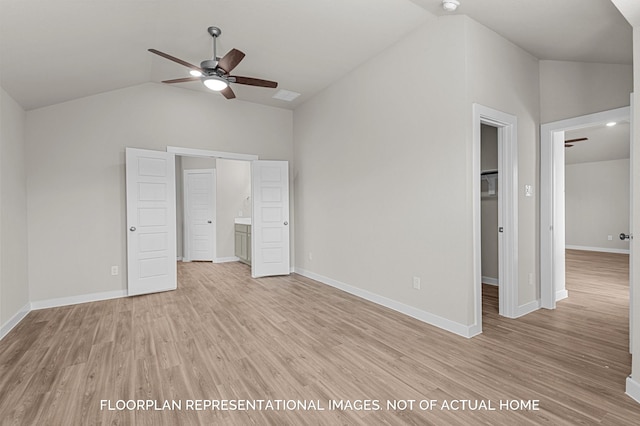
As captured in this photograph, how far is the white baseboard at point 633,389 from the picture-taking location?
1.89 meters

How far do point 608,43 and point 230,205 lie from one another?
22.3ft

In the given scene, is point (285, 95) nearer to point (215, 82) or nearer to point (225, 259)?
point (215, 82)

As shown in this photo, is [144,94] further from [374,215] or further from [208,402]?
[208,402]

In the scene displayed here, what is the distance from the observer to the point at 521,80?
3.42 metres

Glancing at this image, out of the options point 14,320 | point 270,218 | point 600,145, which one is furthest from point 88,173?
point 600,145

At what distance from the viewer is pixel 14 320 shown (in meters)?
3.33

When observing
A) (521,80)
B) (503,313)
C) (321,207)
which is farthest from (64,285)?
(521,80)

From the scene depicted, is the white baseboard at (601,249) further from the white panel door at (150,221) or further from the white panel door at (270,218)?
the white panel door at (150,221)

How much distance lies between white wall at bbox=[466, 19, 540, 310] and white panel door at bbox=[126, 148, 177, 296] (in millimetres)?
4107

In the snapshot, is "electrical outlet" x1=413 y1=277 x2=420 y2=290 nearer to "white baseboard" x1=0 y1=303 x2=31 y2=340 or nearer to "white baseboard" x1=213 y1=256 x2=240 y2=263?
"white baseboard" x1=0 y1=303 x2=31 y2=340

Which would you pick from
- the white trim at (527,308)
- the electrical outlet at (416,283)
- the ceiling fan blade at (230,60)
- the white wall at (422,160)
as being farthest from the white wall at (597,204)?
the ceiling fan blade at (230,60)

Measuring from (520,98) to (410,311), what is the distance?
2673 millimetres

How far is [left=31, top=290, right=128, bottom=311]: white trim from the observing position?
3892 mm

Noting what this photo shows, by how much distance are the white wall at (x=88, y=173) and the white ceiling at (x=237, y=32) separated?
35 cm
